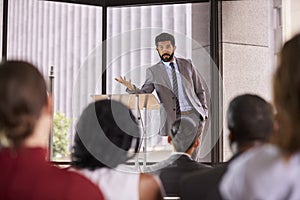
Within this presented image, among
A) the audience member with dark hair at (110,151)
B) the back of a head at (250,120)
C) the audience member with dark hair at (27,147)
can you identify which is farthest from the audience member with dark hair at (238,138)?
the audience member with dark hair at (27,147)

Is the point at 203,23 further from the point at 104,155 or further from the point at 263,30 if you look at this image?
the point at 104,155

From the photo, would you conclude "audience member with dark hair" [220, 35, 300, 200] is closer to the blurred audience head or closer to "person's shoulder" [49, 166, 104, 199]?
"person's shoulder" [49, 166, 104, 199]

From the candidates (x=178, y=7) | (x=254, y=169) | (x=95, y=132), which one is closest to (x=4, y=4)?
(x=178, y=7)

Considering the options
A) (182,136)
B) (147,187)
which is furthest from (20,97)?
(182,136)

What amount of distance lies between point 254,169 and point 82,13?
645 centimetres

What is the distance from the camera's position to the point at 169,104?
6.30 metres

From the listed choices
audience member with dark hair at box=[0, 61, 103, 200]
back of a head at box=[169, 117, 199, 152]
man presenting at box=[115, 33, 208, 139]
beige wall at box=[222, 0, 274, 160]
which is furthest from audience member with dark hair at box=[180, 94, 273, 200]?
beige wall at box=[222, 0, 274, 160]

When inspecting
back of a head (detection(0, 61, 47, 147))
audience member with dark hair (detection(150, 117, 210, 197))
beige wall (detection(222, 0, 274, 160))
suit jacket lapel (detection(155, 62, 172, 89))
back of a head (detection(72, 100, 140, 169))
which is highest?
beige wall (detection(222, 0, 274, 160))

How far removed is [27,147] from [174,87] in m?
4.91

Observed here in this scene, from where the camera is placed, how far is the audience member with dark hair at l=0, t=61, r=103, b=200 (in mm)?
1426

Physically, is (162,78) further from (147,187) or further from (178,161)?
(147,187)

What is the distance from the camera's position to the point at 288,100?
52.0 inches

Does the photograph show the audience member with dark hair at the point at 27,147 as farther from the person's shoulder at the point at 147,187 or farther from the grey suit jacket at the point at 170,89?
the grey suit jacket at the point at 170,89

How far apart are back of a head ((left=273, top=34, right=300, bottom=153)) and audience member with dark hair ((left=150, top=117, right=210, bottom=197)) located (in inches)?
46.3
